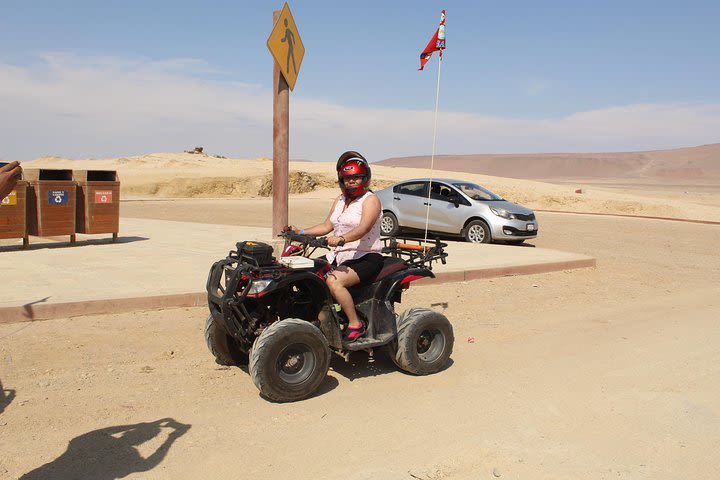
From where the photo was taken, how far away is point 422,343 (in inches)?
222

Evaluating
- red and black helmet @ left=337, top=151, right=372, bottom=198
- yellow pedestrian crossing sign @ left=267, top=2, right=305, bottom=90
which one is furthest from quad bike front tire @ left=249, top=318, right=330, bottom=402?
yellow pedestrian crossing sign @ left=267, top=2, right=305, bottom=90

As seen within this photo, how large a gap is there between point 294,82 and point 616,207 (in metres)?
26.4

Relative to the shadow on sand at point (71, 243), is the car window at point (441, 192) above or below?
above

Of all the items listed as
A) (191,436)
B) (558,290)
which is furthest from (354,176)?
(558,290)

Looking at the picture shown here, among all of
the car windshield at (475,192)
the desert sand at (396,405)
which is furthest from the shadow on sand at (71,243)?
the car windshield at (475,192)

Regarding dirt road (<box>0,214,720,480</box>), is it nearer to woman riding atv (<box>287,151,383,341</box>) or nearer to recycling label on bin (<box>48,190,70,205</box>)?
woman riding atv (<box>287,151,383,341</box>)

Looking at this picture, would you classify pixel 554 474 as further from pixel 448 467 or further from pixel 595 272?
pixel 595 272

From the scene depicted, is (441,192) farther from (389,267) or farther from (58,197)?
(389,267)

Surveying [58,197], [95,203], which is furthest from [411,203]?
[58,197]

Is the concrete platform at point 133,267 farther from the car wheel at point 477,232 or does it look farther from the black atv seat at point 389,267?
the black atv seat at point 389,267

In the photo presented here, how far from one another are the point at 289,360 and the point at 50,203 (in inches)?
336

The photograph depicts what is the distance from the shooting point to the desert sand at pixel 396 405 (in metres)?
3.85

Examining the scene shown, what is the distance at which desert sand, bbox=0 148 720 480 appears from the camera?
3848 millimetres

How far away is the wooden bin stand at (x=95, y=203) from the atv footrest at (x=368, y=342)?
8.28 meters
